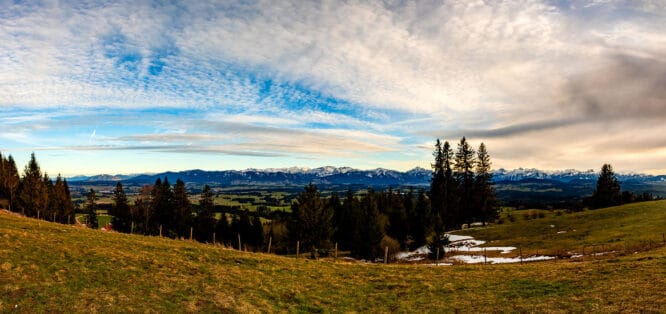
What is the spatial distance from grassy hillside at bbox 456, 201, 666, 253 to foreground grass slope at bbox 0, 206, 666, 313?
17.5 metres

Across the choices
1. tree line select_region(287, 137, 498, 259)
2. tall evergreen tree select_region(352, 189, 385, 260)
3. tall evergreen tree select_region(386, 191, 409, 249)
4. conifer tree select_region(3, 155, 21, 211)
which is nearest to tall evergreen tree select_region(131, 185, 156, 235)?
conifer tree select_region(3, 155, 21, 211)

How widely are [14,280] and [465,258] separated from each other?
146ft

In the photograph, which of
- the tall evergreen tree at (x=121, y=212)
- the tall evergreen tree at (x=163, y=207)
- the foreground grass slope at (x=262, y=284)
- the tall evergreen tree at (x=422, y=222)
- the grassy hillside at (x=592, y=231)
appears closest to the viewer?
the foreground grass slope at (x=262, y=284)

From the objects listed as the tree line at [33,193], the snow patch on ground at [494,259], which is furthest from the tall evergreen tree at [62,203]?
the snow patch on ground at [494,259]

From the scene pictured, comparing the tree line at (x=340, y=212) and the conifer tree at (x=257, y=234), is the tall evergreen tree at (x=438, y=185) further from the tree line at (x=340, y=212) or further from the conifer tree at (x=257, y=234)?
the conifer tree at (x=257, y=234)

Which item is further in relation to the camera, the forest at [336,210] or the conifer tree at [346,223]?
the conifer tree at [346,223]

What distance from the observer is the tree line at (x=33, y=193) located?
79938 millimetres

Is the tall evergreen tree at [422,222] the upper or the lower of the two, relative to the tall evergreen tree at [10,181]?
lower

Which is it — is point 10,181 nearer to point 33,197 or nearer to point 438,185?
point 33,197

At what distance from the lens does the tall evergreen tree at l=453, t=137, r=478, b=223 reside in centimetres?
7831

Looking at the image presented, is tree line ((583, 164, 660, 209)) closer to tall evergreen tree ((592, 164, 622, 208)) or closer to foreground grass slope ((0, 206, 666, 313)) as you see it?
tall evergreen tree ((592, 164, 622, 208))

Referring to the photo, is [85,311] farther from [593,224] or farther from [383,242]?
[593,224]

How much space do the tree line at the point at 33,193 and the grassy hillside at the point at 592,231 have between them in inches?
3825

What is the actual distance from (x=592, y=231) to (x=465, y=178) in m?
32.7
